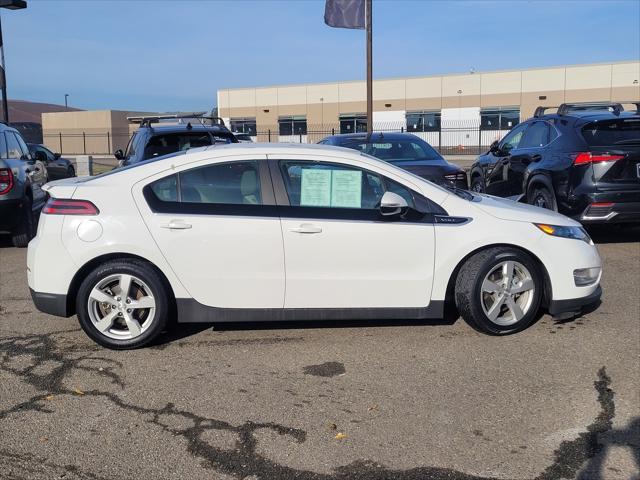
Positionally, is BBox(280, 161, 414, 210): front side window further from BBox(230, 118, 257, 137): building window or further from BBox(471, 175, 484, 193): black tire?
BBox(230, 118, 257, 137): building window

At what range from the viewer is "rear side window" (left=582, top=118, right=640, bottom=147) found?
8.16 m

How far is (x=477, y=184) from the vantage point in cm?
1206

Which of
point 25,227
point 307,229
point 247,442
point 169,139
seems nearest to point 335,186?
point 307,229

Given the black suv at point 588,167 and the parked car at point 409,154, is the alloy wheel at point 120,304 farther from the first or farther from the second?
the black suv at point 588,167

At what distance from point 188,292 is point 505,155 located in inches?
270

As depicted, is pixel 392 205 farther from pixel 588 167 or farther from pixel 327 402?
pixel 588 167

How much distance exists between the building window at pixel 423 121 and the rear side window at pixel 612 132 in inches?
1565

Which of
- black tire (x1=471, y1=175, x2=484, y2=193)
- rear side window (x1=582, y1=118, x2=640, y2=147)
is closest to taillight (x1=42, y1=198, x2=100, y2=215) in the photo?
rear side window (x1=582, y1=118, x2=640, y2=147)

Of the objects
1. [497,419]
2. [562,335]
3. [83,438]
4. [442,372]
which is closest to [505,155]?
[562,335]

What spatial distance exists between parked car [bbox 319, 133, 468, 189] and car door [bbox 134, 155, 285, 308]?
171 inches

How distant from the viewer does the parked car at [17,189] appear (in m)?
8.66

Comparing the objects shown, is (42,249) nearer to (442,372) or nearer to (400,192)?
(400,192)

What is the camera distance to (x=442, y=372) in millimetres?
4559

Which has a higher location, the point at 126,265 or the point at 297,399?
the point at 126,265
